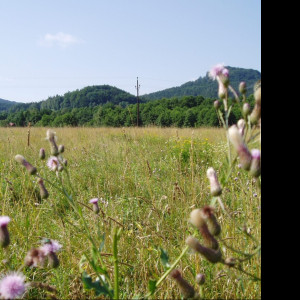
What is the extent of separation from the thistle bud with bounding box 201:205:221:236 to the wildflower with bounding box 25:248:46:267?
468 mm

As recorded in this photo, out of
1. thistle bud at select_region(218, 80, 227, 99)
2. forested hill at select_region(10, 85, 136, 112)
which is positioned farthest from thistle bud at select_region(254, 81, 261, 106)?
forested hill at select_region(10, 85, 136, 112)

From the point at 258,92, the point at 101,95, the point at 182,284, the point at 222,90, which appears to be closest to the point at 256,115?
the point at 258,92

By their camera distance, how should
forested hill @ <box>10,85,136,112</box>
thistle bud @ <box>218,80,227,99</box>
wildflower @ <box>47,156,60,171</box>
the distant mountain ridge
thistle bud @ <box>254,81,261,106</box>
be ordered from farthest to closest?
forested hill @ <box>10,85,136,112</box> → the distant mountain ridge → wildflower @ <box>47,156,60,171</box> → thistle bud @ <box>218,80,227,99</box> → thistle bud @ <box>254,81,261,106</box>

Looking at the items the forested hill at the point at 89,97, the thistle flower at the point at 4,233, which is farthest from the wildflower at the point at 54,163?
the forested hill at the point at 89,97

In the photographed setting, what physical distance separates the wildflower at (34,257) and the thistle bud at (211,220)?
468 millimetres

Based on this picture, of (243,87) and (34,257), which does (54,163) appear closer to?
(34,257)

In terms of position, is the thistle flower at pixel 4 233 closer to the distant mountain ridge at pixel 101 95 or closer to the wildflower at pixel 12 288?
the wildflower at pixel 12 288

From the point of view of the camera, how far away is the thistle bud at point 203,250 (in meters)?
0.63

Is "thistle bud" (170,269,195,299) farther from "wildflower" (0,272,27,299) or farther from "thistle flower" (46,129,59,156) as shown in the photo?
"thistle flower" (46,129,59,156)

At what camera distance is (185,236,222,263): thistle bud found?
0.63 meters

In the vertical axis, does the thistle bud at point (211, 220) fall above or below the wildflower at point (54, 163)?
below

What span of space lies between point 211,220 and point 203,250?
7 centimetres

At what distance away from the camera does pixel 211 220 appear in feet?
2.21
